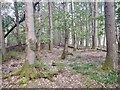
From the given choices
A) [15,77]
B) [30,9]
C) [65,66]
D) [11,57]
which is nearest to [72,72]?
[65,66]

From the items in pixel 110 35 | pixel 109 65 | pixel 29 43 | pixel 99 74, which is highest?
pixel 110 35

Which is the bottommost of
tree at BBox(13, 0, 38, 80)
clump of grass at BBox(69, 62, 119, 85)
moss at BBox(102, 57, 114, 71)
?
clump of grass at BBox(69, 62, 119, 85)

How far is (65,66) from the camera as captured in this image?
36.6ft

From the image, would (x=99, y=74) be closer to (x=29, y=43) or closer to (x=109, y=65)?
(x=109, y=65)

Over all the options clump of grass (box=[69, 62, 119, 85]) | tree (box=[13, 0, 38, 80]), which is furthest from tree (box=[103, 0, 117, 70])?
tree (box=[13, 0, 38, 80])

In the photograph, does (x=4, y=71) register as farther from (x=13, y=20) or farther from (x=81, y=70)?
(x=13, y=20)

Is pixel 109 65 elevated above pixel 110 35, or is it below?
below

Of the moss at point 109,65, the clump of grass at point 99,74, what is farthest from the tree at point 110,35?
the clump of grass at point 99,74

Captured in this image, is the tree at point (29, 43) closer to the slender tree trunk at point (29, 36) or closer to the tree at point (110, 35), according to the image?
the slender tree trunk at point (29, 36)

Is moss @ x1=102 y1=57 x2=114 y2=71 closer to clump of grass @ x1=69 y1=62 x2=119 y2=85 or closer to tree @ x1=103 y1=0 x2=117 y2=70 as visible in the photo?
tree @ x1=103 y1=0 x2=117 y2=70

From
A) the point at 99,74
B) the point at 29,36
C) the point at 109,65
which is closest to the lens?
the point at 99,74

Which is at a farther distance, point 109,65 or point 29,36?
point 109,65

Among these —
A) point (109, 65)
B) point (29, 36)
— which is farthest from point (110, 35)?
point (29, 36)

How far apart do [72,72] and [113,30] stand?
2621mm
